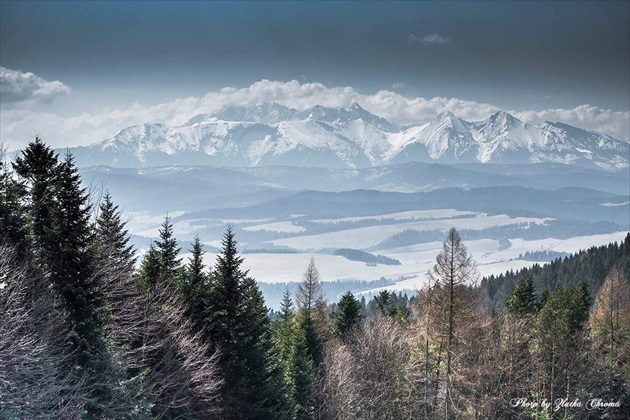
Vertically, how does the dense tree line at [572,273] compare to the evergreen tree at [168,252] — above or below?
below

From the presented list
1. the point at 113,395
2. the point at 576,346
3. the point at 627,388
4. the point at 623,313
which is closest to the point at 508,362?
the point at 576,346

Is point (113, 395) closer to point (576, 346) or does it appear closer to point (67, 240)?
point (67, 240)

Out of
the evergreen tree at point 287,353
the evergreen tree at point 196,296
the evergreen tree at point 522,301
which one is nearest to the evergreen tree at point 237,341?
the evergreen tree at point 196,296

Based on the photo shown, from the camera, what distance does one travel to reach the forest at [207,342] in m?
21.2

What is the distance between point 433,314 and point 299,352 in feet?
33.5

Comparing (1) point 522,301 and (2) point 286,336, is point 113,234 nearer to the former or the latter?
(2) point 286,336

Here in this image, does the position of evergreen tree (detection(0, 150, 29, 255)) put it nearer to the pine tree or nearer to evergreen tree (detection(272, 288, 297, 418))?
the pine tree

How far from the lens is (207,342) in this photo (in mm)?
29547

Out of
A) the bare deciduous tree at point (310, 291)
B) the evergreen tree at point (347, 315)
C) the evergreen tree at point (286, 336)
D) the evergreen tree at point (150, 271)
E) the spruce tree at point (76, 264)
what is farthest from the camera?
the evergreen tree at point (347, 315)

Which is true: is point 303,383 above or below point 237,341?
below

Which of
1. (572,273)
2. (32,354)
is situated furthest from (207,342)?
(572,273)

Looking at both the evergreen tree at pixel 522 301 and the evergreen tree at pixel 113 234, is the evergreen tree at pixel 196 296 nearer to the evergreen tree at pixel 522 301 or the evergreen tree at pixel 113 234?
the evergreen tree at pixel 113 234

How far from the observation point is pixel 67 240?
2275 centimetres

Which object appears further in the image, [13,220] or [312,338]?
[312,338]
